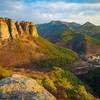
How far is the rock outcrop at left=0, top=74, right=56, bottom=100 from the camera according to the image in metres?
27.9

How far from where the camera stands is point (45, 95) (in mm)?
28500

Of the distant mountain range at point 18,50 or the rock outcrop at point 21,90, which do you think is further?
the distant mountain range at point 18,50

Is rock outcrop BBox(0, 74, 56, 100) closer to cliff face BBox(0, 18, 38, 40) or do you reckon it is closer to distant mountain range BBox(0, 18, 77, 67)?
distant mountain range BBox(0, 18, 77, 67)

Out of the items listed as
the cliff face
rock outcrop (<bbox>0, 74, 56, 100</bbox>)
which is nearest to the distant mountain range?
the cliff face

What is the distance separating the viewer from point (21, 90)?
2838 centimetres

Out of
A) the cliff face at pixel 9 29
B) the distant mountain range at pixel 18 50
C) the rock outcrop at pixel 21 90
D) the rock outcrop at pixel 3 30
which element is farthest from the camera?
the cliff face at pixel 9 29

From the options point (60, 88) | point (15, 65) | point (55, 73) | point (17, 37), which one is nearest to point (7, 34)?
point (17, 37)

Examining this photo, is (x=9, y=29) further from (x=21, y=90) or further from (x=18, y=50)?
(x=21, y=90)

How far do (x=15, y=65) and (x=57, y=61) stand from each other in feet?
95.4

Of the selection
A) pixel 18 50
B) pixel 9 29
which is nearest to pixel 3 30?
pixel 9 29

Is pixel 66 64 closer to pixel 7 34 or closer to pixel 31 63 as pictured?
pixel 31 63

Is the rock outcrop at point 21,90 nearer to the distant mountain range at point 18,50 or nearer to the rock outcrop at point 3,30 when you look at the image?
the distant mountain range at point 18,50

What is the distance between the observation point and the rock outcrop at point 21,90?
2786 centimetres

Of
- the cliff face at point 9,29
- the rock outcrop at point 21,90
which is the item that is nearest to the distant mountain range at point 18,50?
the cliff face at point 9,29
